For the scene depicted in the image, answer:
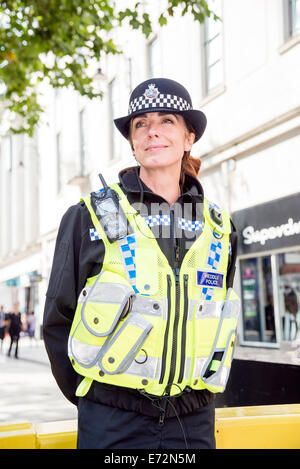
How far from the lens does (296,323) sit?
11.8 meters

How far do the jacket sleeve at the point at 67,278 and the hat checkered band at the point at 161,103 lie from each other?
424mm

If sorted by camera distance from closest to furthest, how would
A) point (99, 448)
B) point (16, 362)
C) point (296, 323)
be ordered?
point (99, 448), point (296, 323), point (16, 362)

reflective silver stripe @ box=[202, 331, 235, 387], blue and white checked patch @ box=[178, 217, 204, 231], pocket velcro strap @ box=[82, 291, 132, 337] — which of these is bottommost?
reflective silver stripe @ box=[202, 331, 235, 387]

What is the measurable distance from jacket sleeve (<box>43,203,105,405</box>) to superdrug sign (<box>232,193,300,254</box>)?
940 centimetres

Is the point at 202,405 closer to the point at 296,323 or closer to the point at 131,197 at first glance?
the point at 131,197

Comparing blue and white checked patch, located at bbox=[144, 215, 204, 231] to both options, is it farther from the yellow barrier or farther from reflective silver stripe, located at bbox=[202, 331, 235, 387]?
the yellow barrier

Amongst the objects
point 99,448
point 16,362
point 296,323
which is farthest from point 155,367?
point 16,362

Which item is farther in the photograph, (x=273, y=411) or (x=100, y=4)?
(x=100, y=4)

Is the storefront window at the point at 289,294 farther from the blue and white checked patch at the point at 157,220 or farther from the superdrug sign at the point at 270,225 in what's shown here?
the blue and white checked patch at the point at 157,220

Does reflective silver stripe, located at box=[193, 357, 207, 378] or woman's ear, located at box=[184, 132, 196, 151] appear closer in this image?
reflective silver stripe, located at box=[193, 357, 207, 378]

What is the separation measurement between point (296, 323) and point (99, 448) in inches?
411

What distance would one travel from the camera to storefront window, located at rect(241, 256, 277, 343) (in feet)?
41.3

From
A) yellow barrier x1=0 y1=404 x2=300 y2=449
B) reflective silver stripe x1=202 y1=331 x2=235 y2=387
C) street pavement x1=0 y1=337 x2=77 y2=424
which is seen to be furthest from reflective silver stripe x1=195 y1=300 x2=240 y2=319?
street pavement x1=0 y1=337 x2=77 y2=424

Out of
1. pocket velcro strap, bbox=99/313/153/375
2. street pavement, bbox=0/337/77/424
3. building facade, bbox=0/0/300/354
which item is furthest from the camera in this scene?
building facade, bbox=0/0/300/354
